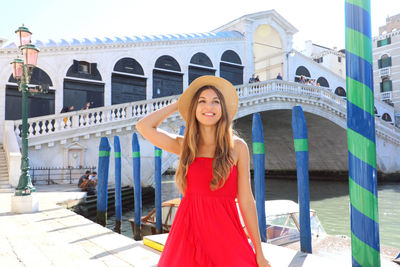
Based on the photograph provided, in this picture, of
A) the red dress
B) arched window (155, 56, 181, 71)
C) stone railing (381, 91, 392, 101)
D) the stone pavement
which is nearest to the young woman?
the red dress

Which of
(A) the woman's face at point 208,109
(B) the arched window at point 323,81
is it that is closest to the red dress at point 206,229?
(A) the woman's face at point 208,109

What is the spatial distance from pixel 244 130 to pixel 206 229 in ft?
68.7

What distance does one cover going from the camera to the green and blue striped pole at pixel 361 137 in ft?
5.45

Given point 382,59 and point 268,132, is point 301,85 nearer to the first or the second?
point 268,132

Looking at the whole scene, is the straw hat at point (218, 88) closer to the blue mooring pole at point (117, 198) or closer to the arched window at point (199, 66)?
the blue mooring pole at point (117, 198)

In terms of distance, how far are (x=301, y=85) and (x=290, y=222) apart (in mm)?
13596

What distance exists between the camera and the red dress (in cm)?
150

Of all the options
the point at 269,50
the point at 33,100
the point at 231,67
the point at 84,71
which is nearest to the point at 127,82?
the point at 84,71

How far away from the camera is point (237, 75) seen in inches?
818

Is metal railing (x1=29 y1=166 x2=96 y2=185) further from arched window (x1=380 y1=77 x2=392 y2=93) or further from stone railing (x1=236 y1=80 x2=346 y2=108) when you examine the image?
arched window (x1=380 y1=77 x2=392 y2=93)

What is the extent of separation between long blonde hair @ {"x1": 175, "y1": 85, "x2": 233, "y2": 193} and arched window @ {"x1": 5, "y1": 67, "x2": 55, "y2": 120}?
12.8 m

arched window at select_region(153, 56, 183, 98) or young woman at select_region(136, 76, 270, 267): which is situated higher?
arched window at select_region(153, 56, 183, 98)

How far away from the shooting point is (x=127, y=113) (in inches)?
Answer: 492

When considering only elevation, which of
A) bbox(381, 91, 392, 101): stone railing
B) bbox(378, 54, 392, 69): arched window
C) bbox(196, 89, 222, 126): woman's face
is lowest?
bbox(196, 89, 222, 126): woman's face
